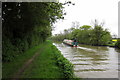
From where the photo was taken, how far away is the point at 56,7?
670 cm

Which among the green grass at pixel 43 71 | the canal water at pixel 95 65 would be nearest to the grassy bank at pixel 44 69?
the green grass at pixel 43 71

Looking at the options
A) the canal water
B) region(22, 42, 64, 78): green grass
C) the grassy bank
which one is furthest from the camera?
the canal water

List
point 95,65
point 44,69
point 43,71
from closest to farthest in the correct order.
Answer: point 43,71
point 44,69
point 95,65

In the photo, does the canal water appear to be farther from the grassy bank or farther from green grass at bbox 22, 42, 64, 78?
green grass at bbox 22, 42, 64, 78

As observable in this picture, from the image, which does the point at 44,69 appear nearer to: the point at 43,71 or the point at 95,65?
the point at 43,71

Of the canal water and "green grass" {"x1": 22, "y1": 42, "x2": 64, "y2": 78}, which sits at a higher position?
"green grass" {"x1": 22, "y1": 42, "x2": 64, "y2": 78}

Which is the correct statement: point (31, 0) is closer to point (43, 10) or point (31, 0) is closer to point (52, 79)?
point (43, 10)

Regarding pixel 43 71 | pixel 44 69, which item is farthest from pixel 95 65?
pixel 43 71

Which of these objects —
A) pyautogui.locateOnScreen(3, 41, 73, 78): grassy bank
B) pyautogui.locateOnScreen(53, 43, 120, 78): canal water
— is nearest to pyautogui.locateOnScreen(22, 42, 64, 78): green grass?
pyautogui.locateOnScreen(3, 41, 73, 78): grassy bank

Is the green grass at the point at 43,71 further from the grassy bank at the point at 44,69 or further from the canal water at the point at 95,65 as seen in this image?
the canal water at the point at 95,65

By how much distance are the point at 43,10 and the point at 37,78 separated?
13.9 feet

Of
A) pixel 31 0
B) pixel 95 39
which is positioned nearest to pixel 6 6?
pixel 31 0

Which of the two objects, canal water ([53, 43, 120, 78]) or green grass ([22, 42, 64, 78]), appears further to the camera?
canal water ([53, 43, 120, 78])

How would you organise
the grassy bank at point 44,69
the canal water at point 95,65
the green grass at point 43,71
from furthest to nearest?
1. the canal water at point 95,65
2. the green grass at point 43,71
3. the grassy bank at point 44,69
